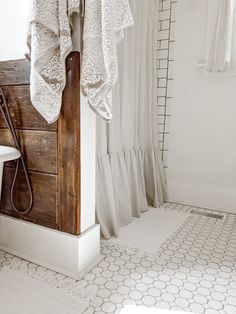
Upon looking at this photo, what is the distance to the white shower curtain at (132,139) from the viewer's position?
1693 millimetres

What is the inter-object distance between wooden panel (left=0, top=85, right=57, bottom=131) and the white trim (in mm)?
548

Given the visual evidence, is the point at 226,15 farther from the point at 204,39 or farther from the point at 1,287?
the point at 1,287

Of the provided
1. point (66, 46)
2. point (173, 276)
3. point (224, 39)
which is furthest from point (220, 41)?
point (173, 276)

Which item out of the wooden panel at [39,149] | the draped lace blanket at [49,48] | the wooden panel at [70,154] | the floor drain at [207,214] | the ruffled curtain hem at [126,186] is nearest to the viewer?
the draped lace blanket at [49,48]

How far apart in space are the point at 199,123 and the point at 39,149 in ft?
4.77

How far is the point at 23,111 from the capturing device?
1.35 m

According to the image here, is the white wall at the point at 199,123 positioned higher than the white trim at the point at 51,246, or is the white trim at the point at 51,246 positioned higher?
the white wall at the point at 199,123

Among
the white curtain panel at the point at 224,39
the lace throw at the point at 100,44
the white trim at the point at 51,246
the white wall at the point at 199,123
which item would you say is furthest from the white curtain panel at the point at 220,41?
the white trim at the point at 51,246

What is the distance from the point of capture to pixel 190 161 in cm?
231

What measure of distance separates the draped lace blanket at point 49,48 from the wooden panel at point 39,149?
0.63 feet

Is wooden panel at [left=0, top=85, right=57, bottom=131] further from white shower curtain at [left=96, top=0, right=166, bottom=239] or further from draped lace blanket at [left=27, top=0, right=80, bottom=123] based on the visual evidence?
white shower curtain at [left=96, top=0, right=166, bottom=239]

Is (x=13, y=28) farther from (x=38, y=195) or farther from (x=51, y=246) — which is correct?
(x=51, y=246)

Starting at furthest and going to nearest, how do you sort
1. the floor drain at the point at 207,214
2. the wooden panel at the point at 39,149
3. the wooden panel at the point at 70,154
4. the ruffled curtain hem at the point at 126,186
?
the floor drain at the point at 207,214 → the ruffled curtain hem at the point at 126,186 → the wooden panel at the point at 39,149 → the wooden panel at the point at 70,154

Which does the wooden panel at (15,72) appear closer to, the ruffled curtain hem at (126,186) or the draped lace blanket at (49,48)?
the draped lace blanket at (49,48)
